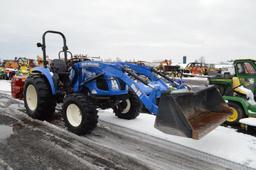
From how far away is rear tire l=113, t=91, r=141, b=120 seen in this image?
19.8 feet

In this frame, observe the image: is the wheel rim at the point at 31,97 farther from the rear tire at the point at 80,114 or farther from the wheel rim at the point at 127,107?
the wheel rim at the point at 127,107

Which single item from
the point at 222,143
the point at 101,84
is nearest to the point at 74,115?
the point at 101,84

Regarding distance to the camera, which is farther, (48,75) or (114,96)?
(48,75)

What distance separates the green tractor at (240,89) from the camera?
6.16 metres

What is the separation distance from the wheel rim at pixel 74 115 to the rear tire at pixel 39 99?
93 cm

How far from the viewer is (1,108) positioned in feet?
22.8

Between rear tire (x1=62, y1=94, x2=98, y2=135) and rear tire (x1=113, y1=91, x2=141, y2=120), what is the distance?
1.57 meters

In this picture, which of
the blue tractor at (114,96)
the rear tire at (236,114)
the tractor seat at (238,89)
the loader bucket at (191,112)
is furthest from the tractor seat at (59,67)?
the tractor seat at (238,89)

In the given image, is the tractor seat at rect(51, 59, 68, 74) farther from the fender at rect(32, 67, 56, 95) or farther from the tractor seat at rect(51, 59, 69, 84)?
the fender at rect(32, 67, 56, 95)

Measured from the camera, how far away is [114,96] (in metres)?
5.37

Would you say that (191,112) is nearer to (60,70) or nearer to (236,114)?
(236,114)

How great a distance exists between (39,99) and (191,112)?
3.31 metres

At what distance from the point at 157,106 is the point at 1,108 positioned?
5.17 meters

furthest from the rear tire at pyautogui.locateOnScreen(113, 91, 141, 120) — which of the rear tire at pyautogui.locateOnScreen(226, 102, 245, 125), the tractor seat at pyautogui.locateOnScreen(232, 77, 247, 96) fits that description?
the tractor seat at pyautogui.locateOnScreen(232, 77, 247, 96)
